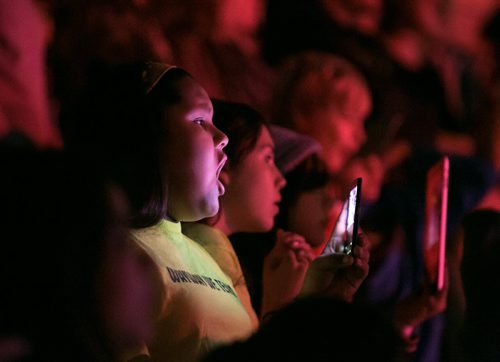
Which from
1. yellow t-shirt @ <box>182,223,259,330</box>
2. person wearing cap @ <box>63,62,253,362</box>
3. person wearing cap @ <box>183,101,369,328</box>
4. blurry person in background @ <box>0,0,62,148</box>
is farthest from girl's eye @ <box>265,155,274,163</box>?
blurry person in background @ <box>0,0,62,148</box>

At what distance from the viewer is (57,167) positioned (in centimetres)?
85

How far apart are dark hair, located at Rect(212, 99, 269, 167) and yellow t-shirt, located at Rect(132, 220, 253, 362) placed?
241 millimetres

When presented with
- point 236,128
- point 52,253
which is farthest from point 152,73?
point 52,253

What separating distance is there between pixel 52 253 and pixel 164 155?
15.8 inches

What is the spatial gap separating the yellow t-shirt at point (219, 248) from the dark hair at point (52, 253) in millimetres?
559

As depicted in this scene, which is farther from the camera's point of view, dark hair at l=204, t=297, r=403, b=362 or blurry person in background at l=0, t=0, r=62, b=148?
blurry person in background at l=0, t=0, r=62, b=148

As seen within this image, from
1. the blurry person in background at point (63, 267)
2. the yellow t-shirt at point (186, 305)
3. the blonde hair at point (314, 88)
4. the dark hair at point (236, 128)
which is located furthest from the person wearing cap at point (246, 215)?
the blonde hair at point (314, 88)

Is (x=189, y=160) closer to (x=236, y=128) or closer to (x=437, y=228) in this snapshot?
(x=236, y=128)

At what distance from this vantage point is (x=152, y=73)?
1197mm

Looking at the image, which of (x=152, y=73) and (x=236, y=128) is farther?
(x=236, y=128)

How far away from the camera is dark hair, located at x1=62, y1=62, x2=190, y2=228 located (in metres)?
1.15

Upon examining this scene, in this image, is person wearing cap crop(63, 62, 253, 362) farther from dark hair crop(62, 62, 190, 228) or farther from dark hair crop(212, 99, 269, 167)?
dark hair crop(212, 99, 269, 167)

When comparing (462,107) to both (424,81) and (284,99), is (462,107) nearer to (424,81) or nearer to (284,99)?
(424,81)

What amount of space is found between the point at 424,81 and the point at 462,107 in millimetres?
211
